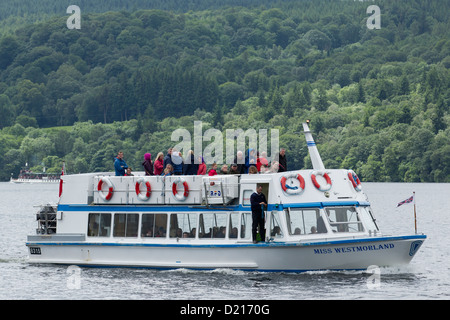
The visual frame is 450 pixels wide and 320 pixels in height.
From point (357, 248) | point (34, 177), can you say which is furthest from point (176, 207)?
point (34, 177)

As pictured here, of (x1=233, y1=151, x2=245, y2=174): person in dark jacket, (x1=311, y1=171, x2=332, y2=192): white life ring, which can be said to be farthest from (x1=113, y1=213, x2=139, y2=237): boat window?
(x1=311, y1=171, x2=332, y2=192): white life ring

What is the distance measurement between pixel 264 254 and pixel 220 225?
1.83m

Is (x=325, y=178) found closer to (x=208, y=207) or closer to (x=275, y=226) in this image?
(x=275, y=226)

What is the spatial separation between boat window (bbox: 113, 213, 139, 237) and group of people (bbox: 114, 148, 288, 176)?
153cm

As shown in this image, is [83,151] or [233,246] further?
[83,151]

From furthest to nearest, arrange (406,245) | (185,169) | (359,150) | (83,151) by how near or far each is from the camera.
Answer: (83,151)
(359,150)
(185,169)
(406,245)

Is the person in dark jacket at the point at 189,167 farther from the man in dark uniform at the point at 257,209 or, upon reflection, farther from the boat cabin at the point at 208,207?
the man in dark uniform at the point at 257,209

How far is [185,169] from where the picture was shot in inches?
1246

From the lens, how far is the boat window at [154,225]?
31062 millimetres
